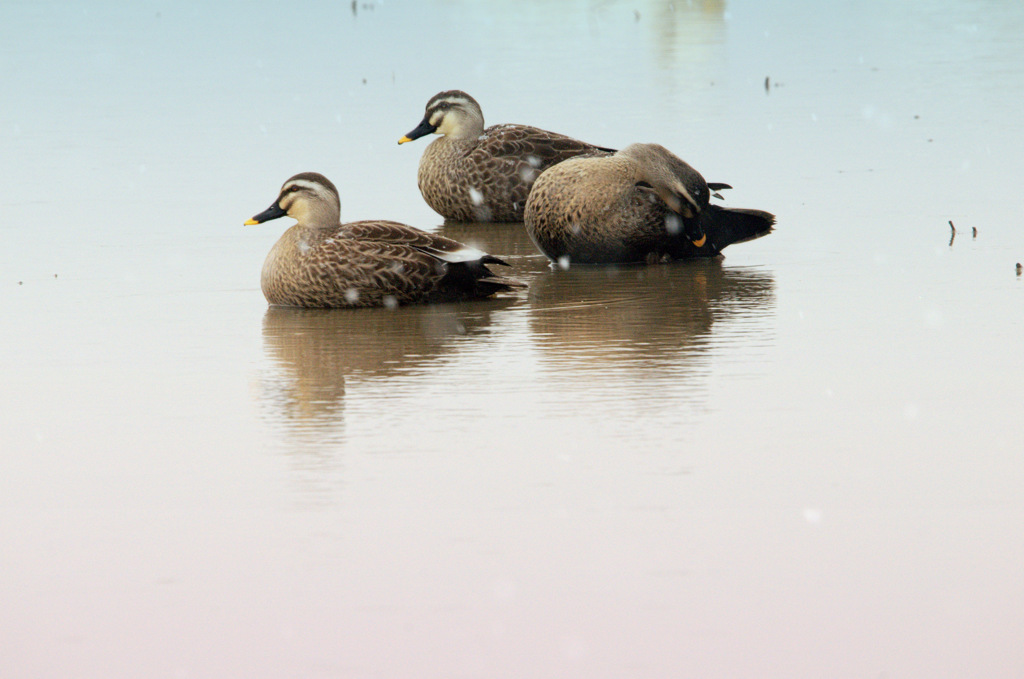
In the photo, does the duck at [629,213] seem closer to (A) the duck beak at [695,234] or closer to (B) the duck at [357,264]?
(A) the duck beak at [695,234]

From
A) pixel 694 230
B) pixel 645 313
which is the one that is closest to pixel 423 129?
pixel 694 230

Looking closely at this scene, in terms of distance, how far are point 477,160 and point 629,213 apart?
2.84m

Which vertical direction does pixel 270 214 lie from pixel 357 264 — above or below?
above

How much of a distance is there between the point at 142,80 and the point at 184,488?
16.5 m

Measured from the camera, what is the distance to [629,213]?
33.6 ft

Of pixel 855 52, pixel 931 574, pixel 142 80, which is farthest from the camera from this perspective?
pixel 855 52

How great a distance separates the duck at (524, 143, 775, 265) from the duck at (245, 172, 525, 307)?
1070 mm

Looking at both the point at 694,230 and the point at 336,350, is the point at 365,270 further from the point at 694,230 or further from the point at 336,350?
the point at 694,230

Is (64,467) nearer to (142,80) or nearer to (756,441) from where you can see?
(756,441)

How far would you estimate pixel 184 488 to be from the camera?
582 centimetres

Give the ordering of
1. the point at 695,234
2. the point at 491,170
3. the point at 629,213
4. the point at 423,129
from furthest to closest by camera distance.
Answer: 1. the point at 423,129
2. the point at 491,170
3. the point at 695,234
4. the point at 629,213

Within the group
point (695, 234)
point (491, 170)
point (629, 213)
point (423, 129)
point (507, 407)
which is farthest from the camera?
point (423, 129)

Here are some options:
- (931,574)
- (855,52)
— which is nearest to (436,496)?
(931,574)

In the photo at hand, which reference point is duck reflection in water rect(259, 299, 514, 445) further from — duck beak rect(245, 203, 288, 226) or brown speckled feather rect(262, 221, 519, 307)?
duck beak rect(245, 203, 288, 226)
